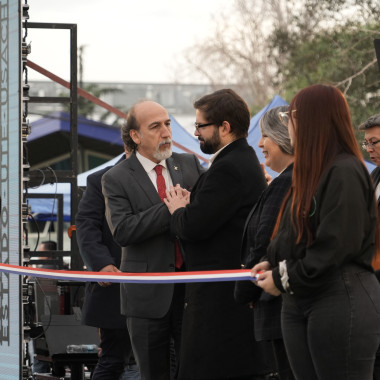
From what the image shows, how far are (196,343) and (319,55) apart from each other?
835 inches

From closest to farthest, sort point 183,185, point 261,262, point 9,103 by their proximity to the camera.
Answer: point 261,262, point 183,185, point 9,103

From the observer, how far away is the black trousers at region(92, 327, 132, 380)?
6590 millimetres

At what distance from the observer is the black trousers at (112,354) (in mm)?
6590

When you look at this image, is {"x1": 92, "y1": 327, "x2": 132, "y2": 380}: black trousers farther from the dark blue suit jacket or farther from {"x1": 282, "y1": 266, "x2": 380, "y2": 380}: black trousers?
{"x1": 282, "y1": 266, "x2": 380, "y2": 380}: black trousers

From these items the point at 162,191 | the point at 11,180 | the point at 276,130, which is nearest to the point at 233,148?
the point at 276,130

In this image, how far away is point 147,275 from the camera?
5070 millimetres

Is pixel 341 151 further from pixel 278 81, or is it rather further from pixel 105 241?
pixel 278 81

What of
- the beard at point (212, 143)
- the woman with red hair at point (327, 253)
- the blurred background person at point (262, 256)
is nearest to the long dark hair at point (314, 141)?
the woman with red hair at point (327, 253)

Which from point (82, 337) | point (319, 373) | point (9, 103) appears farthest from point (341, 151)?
point (82, 337)

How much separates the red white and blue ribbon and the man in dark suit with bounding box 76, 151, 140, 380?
0.83 m

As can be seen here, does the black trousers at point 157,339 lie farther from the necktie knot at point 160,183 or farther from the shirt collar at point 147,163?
the shirt collar at point 147,163

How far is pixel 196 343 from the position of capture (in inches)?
196

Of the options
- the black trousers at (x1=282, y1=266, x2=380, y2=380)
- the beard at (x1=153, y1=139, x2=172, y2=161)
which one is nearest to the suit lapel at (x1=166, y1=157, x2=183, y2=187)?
the beard at (x1=153, y1=139, x2=172, y2=161)

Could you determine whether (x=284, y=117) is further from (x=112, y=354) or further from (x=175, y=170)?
(x=112, y=354)
